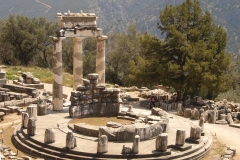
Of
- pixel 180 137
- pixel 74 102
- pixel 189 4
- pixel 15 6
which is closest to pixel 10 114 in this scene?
pixel 74 102

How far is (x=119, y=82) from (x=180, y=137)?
32345mm

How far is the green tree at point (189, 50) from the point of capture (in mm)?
30469

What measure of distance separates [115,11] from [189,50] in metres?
93.8

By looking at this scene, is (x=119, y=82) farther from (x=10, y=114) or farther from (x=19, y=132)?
(x=19, y=132)

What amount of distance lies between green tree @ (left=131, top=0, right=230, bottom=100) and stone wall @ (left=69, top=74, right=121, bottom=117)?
26.6ft

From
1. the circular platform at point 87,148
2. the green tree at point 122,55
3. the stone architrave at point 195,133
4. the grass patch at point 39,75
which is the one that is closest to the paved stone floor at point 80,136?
the circular platform at point 87,148

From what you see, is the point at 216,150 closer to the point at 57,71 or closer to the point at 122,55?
the point at 57,71

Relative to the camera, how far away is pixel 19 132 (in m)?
19.9

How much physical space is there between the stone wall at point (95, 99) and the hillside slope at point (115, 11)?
65.6 metres

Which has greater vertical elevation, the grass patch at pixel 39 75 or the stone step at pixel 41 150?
the grass patch at pixel 39 75

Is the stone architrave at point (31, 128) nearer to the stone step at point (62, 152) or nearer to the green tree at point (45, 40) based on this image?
the stone step at point (62, 152)

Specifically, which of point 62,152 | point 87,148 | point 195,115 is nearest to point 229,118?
point 195,115

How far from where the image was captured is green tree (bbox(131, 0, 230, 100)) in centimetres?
3047

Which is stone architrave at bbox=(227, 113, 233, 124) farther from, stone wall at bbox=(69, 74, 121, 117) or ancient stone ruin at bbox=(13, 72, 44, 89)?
ancient stone ruin at bbox=(13, 72, 44, 89)
